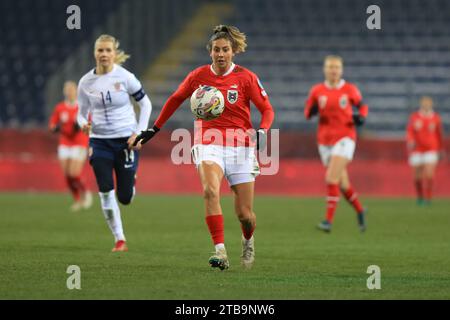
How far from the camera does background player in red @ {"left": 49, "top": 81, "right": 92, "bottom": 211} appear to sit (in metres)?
21.7

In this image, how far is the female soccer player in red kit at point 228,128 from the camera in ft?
34.5

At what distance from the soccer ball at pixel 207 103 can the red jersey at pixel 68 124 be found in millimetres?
11941

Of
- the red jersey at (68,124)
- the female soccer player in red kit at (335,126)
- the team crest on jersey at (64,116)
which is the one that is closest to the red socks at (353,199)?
the female soccer player in red kit at (335,126)

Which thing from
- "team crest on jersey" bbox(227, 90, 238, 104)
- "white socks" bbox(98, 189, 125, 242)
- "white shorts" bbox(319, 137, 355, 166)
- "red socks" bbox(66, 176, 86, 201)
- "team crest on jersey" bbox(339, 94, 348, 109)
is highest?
"team crest on jersey" bbox(339, 94, 348, 109)

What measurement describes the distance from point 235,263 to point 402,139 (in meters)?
15.9

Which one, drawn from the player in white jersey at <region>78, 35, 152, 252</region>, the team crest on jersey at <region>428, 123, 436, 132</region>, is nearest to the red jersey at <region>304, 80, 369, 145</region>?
the player in white jersey at <region>78, 35, 152, 252</region>

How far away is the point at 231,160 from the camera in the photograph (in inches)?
417

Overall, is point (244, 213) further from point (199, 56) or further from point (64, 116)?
point (199, 56)

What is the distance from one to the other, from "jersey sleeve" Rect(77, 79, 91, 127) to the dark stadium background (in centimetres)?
1393

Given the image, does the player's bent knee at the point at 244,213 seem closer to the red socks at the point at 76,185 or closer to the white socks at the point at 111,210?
the white socks at the point at 111,210

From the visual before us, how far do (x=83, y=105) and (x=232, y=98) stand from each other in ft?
9.25

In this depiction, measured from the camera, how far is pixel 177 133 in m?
26.8

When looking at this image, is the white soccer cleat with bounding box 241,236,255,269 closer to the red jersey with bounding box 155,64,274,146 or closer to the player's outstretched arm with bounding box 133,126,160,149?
the red jersey with bounding box 155,64,274,146

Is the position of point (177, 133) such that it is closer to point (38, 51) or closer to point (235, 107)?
point (38, 51)
